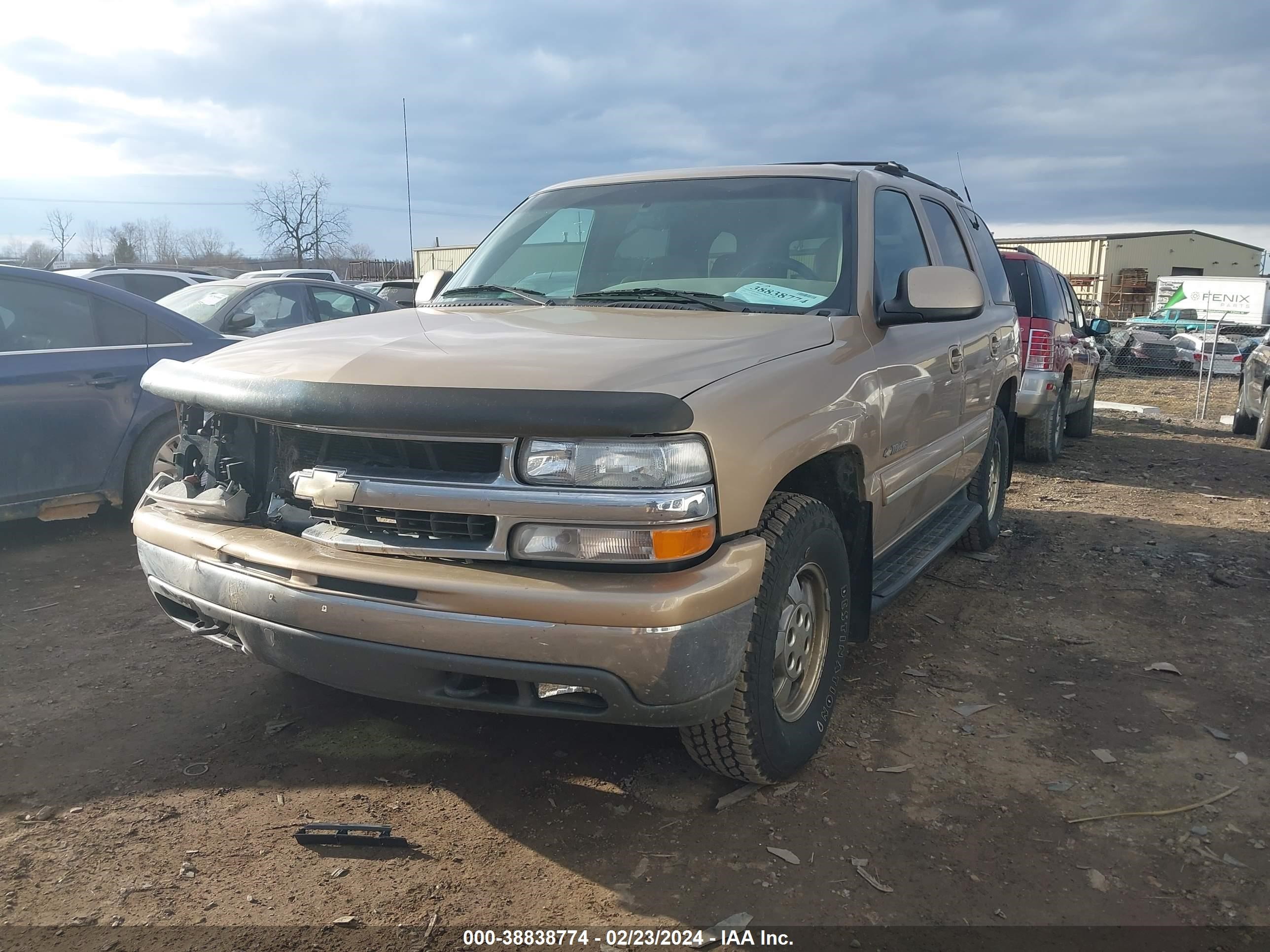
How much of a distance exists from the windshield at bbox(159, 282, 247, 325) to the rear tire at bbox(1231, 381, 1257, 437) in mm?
10907

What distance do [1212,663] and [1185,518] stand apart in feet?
10.4

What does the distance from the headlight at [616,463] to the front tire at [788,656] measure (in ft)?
1.36

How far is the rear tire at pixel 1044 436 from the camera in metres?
8.95

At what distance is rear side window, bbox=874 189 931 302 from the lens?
11.9 feet

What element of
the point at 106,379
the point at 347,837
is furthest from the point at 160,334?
the point at 347,837

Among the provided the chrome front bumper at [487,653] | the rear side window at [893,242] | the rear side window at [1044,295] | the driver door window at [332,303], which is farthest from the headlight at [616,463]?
the rear side window at [1044,295]

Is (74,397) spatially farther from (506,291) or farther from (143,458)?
(506,291)

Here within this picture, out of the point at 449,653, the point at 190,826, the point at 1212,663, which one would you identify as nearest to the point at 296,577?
the point at 449,653

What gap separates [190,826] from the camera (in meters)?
2.71

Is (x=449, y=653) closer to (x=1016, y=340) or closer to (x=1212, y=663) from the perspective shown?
(x=1212, y=663)

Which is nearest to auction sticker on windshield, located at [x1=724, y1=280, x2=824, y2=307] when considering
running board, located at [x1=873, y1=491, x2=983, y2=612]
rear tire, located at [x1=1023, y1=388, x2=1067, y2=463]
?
running board, located at [x1=873, y1=491, x2=983, y2=612]

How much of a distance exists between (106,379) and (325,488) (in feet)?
12.0

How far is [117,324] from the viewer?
570 cm

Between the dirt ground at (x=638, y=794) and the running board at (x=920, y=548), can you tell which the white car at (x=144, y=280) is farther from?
the running board at (x=920, y=548)
